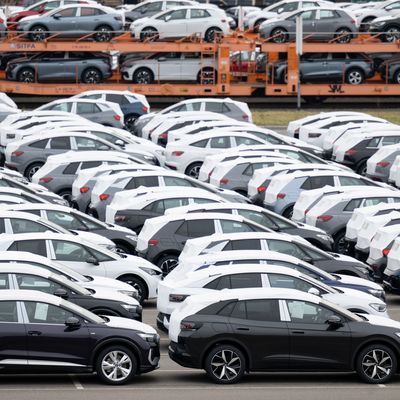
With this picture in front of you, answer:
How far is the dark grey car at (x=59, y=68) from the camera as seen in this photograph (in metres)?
50.5

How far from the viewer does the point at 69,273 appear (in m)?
20.4

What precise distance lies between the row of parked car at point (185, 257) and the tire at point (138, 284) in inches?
1.8

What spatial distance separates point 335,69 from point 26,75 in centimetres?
1048

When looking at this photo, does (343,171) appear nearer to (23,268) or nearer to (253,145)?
(253,145)

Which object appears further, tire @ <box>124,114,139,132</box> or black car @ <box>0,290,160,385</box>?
tire @ <box>124,114,139,132</box>

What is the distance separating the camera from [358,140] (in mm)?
36062

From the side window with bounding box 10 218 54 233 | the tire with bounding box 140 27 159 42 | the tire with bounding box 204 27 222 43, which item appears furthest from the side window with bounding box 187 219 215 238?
the tire with bounding box 204 27 222 43

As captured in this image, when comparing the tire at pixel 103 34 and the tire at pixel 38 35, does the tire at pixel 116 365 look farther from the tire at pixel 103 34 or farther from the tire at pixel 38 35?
the tire at pixel 103 34

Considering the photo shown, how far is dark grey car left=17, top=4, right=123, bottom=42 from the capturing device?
5156 centimetres

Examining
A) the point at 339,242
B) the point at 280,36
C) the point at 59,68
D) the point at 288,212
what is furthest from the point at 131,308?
the point at 280,36

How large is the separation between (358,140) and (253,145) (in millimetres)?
2931

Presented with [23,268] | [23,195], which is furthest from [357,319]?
[23,195]

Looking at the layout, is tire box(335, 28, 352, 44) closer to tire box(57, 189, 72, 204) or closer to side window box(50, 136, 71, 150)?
side window box(50, 136, 71, 150)

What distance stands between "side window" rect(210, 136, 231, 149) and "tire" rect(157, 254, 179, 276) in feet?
36.0
